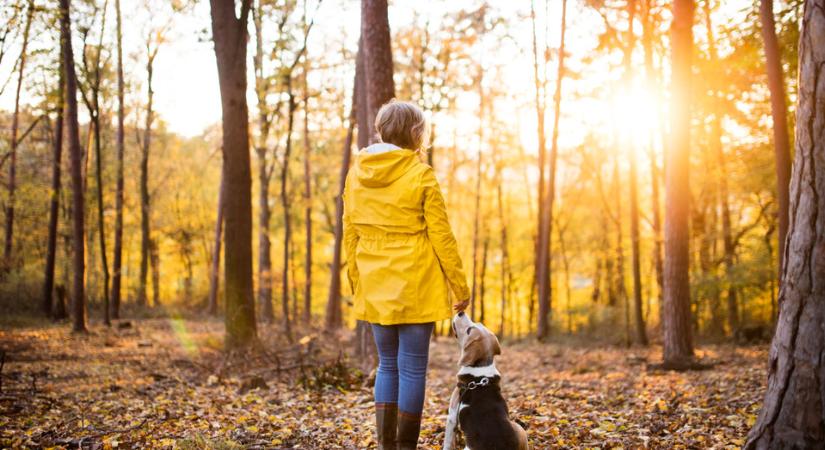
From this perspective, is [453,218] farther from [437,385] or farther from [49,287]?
[437,385]

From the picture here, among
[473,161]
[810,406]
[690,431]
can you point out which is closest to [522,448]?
[810,406]

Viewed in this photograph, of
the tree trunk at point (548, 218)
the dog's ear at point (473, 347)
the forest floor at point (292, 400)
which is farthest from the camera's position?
the tree trunk at point (548, 218)

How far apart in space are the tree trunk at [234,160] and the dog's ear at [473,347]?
689cm

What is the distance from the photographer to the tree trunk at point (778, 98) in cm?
735

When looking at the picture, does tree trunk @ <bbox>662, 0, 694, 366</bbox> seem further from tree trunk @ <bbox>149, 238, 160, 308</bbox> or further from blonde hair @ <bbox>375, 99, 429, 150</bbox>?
tree trunk @ <bbox>149, 238, 160, 308</bbox>

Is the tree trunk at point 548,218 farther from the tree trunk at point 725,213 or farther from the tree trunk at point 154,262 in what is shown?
the tree trunk at point 154,262

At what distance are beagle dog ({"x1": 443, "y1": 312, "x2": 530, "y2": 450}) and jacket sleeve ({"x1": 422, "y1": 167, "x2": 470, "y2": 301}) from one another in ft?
1.00

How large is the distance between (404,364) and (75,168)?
12.6 m

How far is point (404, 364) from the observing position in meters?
3.49

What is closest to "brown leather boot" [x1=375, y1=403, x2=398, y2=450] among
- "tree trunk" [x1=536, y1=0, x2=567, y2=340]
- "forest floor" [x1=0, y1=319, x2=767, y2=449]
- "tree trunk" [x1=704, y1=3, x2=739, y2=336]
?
"forest floor" [x1=0, y1=319, x2=767, y2=449]

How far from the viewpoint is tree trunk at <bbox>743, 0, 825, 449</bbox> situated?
2889 millimetres

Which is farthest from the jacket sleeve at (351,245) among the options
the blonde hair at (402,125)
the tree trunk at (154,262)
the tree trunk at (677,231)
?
the tree trunk at (154,262)

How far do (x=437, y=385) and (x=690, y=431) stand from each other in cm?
413

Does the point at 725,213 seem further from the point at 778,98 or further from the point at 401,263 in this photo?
the point at 401,263
